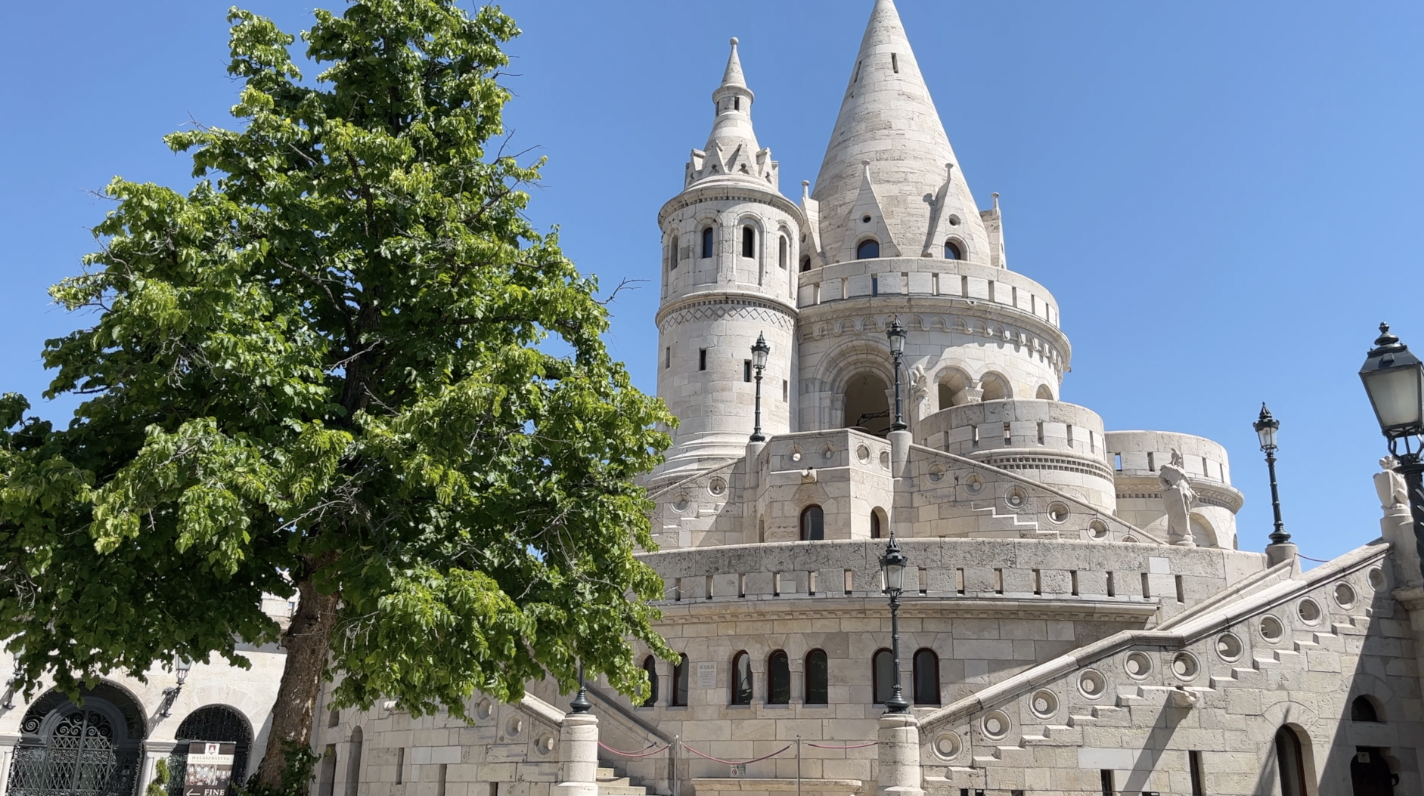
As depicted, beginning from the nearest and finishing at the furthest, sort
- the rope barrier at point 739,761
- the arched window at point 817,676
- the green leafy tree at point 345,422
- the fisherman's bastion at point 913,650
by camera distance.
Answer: the green leafy tree at point 345,422 < the fisherman's bastion at point 913,650 < the rope barrier at point 739,761 < the arched window at point 817,676

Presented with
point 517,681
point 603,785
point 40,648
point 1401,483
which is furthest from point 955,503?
point 40,648

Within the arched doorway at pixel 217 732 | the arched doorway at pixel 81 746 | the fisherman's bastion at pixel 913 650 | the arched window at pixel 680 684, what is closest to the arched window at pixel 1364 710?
the fisherman's bastion at pixel 913 650

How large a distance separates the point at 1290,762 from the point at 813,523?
10839 millimetres

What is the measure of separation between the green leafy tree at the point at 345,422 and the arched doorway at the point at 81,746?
1671 cm

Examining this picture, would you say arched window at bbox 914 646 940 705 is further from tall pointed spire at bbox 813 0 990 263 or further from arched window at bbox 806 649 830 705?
tall pointed spire at bbox 813 0 990 263

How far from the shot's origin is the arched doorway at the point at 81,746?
26297 millimetres

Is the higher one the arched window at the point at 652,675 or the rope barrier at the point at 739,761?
the arched window at the point at 652,675

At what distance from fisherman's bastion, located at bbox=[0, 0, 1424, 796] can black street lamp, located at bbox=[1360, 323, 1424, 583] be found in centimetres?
785

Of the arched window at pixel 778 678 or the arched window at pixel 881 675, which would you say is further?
the arched window at pixel 778 678

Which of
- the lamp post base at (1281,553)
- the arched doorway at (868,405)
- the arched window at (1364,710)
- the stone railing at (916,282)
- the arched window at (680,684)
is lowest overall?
the arched window at (1364,710)

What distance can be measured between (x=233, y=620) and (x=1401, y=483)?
56.5ft

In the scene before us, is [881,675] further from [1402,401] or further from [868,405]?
[868,405]

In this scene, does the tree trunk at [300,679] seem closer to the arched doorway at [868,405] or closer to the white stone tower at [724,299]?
the white stone tower at [724,299]

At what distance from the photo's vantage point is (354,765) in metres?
23.2
